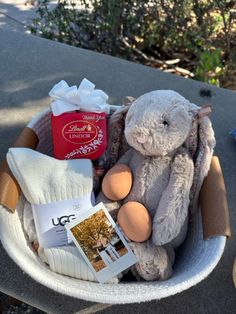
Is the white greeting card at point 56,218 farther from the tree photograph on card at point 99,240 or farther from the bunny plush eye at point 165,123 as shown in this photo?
the bunny plush eye at point 165,123

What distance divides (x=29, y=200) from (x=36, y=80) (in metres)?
0.73

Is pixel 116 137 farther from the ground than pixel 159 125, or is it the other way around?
pixel 159 125

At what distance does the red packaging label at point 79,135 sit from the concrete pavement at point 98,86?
0.98 ft

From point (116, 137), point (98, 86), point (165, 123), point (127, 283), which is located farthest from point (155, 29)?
point (127, 283)

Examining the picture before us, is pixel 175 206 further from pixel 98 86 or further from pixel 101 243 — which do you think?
pixel 98 86

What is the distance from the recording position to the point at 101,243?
3.41ft

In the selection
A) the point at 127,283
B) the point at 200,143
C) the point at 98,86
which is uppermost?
the point at 200,143

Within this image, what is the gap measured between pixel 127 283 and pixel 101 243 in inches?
4.5

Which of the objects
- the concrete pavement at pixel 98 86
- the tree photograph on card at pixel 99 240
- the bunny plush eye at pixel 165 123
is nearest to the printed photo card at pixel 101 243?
the tree photograph on card at pixel 99 240

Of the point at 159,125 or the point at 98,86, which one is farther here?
the point at 98,86

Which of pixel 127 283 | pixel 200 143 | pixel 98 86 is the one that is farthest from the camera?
pixel 98 86

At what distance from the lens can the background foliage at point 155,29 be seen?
207 cm

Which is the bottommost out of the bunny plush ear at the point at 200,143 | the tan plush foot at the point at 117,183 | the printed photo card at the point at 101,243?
the printed photo card at the point at 101,243

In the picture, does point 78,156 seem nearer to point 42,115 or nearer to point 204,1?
point 42,115
